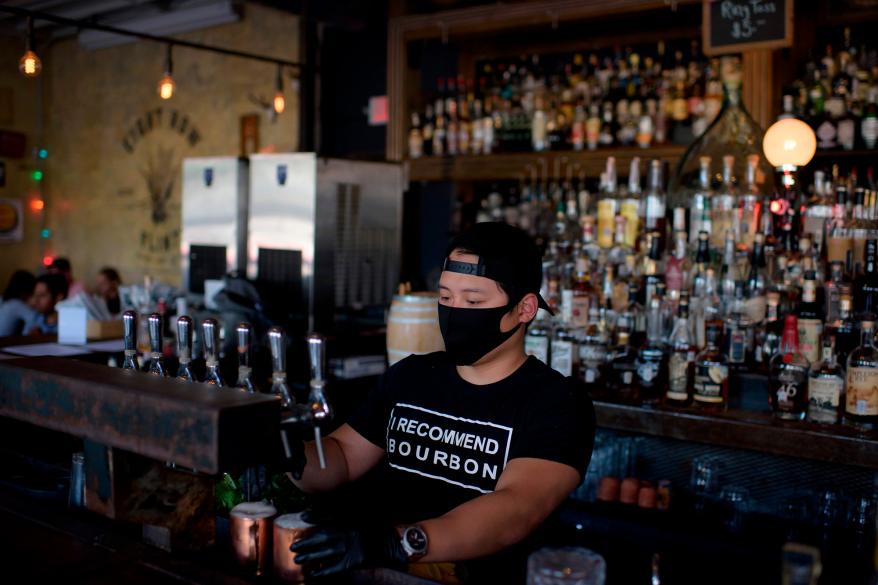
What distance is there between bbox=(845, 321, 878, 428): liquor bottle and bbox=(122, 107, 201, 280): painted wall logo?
659cm

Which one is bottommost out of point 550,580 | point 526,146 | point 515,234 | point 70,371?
point 550,580

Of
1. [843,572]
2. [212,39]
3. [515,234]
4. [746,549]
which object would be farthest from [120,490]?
[212,39]

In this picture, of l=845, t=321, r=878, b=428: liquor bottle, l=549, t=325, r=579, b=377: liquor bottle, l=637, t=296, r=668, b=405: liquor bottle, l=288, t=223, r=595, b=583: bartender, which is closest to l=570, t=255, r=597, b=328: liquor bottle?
l=549, t=325, r=579, b=377: liquor bottle

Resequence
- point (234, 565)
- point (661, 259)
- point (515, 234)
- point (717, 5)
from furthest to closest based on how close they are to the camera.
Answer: point (717, 5) → point (661, 259) → point (515, 234) → point (234, 565)

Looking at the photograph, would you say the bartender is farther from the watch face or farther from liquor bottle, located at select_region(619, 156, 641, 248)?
liquor bottle, located at select_region(619, 156, 641, 248)

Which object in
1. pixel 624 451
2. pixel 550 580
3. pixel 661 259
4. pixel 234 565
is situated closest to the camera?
pixel 550 580

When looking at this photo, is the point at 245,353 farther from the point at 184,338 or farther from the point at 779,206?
the point at 779,206

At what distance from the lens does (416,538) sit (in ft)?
5.14

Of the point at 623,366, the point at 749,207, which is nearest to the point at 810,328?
the point at 623,366

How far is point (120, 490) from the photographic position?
164 cm

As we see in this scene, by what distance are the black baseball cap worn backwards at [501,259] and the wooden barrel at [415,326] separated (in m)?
0.66

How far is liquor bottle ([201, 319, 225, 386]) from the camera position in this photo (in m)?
1.84

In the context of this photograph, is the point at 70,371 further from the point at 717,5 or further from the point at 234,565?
the point at 717,5

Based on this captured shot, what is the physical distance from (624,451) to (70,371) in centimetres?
209
